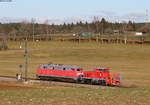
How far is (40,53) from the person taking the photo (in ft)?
384

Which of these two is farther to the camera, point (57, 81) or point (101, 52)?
point (101, 52)

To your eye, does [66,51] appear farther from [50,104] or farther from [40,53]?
[50,104]

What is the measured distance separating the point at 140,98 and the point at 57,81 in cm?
3852

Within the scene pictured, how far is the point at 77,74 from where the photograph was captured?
→ 52.0 meters

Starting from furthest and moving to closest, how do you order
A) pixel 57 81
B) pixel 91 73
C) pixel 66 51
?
pixel 66 51 → pixel 57 81 → pixel 91 73

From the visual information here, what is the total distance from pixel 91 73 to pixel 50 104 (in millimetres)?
34270

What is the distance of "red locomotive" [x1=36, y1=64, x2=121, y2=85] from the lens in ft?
157

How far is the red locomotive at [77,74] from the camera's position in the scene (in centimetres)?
4784

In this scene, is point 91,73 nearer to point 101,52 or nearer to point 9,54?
point 101,52

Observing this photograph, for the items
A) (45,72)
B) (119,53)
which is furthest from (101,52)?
(45,72)

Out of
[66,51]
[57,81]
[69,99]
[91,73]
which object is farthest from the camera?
[66,51]

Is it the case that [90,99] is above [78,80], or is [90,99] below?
above

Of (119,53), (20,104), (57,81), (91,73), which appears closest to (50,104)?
(20,104)

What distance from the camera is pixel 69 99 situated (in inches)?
663
